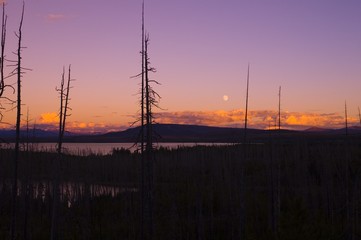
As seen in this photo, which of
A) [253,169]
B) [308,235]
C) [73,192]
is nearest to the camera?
[308,235]

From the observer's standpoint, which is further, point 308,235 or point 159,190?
point 159,190

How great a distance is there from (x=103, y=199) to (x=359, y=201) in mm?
15838

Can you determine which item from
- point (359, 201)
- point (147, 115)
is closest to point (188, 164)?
point (359, 201)

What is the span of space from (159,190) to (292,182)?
34.4 feet

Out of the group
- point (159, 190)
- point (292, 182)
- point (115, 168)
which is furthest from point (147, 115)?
point (115, 168)

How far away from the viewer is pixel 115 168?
A: 42844mm

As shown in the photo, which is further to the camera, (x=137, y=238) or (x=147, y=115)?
(x=137, y=238)

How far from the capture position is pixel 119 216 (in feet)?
79.0

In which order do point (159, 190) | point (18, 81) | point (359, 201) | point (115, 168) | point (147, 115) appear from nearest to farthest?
point (18, 81) → point (147, 115) → point (359, 201) → point (159, 190) → point (115, 168)

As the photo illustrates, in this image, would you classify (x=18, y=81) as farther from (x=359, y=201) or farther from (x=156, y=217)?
(x=359, y=201)

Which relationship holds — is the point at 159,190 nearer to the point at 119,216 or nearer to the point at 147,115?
the point at 119,216

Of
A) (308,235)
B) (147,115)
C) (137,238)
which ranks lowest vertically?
(137,238)

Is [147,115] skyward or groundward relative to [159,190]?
skyward

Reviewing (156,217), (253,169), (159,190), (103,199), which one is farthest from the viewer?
(253,169)
